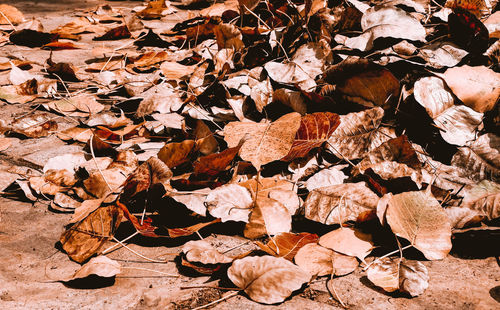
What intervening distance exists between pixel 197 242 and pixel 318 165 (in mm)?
439

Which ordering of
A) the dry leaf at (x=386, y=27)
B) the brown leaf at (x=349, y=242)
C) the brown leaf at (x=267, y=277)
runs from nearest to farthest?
the brown leaf at (x=267, y=277) → the brown leaf at (x=349, y=242) → the dry leaf at (x=386, y=27)

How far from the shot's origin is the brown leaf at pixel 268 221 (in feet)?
3.31

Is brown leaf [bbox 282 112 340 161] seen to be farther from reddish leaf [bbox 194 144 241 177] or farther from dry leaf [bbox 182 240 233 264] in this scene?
dry leaf [bbox 182 240 233 264]

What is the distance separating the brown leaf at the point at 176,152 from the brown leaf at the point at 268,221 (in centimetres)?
28

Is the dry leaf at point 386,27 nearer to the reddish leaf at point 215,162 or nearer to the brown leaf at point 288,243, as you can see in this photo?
the reddish leaf at point 215,162

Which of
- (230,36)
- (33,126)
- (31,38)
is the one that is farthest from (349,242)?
(31,38)

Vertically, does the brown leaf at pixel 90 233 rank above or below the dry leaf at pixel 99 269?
below

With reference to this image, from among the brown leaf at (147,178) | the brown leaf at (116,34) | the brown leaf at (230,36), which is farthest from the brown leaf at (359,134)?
the brown leaf at (116,34)

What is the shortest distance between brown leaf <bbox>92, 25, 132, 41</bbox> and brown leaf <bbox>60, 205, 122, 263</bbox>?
1601mm

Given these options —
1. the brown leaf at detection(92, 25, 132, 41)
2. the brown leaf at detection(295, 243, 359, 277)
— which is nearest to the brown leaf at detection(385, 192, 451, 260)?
the brown leaf at detection(295, 243, 359, 277)

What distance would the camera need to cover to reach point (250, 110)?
1.42 m

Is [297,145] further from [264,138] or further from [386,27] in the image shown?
[386,27]

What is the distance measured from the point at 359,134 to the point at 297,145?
189mm

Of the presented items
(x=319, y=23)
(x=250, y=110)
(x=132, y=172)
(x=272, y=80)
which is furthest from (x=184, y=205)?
(x=319, y=23)
